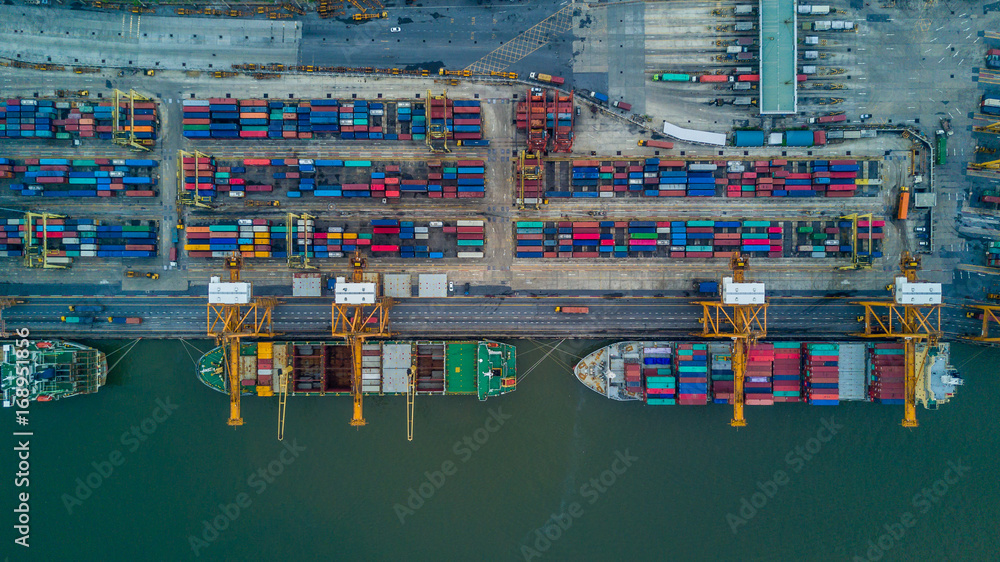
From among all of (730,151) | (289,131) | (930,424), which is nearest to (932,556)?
(930,424)

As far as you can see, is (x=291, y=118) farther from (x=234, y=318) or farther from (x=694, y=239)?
(x=694, y=239)

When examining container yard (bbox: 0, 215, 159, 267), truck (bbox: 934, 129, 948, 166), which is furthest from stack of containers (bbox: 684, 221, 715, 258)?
container yard (bbox: 0, 215, 159, 267)

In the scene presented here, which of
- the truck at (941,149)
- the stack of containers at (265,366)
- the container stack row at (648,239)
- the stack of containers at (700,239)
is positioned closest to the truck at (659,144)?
the container stack row at (648,239)

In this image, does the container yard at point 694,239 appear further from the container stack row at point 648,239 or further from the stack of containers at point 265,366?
the stack of containers at point 265,366

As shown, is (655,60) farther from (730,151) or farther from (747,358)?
(747,358)

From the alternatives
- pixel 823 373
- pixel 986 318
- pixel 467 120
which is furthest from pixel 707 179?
pixel 986 318

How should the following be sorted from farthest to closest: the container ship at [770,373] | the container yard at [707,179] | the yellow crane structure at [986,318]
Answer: the container yard at [707,179]
the container ship at [770,373]
the yellow crane structure at [986,318]

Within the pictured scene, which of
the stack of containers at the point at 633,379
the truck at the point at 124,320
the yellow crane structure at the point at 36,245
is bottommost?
the stack of containers at the point at 633,379
